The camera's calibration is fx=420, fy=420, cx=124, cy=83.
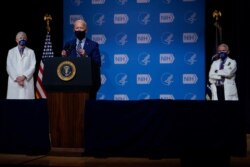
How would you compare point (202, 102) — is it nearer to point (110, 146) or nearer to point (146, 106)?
point (146, 106)

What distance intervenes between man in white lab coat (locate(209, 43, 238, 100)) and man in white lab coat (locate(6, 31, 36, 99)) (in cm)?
257

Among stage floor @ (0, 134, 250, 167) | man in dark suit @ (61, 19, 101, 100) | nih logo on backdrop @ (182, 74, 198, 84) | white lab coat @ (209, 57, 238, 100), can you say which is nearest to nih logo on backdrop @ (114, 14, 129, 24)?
nih logo on backdrop @ (182, 74, 198, 84)

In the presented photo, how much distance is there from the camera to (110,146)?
3.87 m

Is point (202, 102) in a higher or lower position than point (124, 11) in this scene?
lower

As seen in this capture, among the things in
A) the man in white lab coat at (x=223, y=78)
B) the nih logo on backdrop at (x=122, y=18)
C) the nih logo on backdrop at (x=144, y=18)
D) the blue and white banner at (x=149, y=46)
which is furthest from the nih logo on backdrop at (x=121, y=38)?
the man in white lab coat at (x=223, y=78)

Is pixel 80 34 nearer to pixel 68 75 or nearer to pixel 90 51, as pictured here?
pixel 90 51

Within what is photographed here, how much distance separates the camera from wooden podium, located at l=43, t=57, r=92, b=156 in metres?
3.96

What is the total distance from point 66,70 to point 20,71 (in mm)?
2232

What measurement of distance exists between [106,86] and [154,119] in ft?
10.5

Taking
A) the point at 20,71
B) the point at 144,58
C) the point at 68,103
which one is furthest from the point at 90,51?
the point at 144,58

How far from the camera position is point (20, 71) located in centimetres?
603

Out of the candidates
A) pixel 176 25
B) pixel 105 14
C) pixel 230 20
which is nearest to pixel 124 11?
pixel 105 14

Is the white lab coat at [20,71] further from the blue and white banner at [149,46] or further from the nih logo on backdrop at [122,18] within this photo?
the nih logo on backdrop at [122,18]

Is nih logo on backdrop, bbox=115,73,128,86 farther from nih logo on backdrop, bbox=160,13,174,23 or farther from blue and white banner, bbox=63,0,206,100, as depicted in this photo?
nih logo on backdrop, bbox=160,13,174,23
